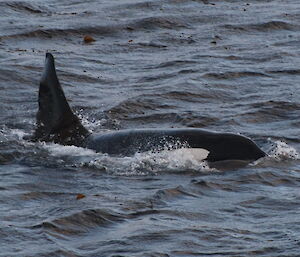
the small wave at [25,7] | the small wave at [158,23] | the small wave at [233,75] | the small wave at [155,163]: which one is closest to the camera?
the small wave at [155,163]

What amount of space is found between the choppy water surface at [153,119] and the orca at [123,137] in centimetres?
13

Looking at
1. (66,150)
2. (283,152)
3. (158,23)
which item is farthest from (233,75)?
(66,150)

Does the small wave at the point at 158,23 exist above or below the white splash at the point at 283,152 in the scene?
above

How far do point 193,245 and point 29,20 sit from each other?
11.7 metres

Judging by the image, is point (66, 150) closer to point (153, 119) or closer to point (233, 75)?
point (153, 119)

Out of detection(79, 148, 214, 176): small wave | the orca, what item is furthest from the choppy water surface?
the orca

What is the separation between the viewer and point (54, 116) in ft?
38.5

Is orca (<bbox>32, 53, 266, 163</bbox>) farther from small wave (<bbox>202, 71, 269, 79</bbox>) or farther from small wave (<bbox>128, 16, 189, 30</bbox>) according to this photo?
small wave (<bbox>128, 16, 189, 30</bbox>)

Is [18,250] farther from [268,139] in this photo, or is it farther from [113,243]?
[268,139]

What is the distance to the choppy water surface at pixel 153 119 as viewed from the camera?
29.7ft

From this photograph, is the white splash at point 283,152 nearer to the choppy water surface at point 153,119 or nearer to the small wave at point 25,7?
the choppy water surface at point 153,119

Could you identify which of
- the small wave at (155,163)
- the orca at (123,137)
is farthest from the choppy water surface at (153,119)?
the orca at (123,137)

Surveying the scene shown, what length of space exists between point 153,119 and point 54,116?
8.06 feet

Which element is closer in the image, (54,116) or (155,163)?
(155,163)
